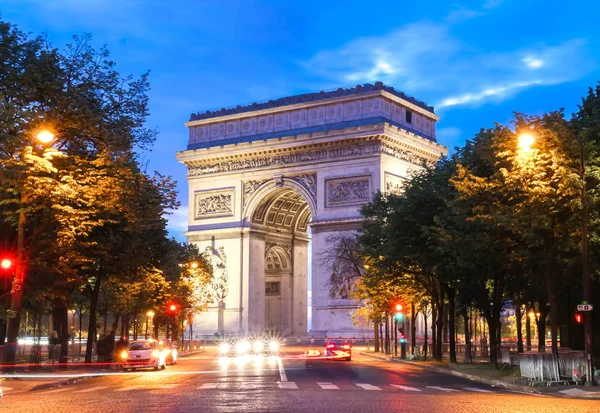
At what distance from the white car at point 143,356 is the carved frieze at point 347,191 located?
42219 millimetres

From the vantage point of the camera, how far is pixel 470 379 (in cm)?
3662

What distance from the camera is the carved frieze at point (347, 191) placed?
83.0 meters

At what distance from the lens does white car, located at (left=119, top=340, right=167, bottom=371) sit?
1642 inches

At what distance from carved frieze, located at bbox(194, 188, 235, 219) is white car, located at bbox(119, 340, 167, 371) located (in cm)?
4947

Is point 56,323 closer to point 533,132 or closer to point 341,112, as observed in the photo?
point 533,132

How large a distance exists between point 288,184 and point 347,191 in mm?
7247

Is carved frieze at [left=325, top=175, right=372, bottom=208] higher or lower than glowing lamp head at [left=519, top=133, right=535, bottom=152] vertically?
higher

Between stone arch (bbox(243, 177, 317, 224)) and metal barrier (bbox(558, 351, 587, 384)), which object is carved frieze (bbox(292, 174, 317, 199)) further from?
metal barrier (bbox(558, 351, 587, 384))

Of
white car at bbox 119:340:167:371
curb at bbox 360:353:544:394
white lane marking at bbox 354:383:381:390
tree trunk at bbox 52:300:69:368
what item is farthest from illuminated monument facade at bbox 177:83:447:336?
white lane marking at bbox 354:383:381:390

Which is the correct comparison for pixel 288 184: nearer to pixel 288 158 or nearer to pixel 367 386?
pixel 288 158

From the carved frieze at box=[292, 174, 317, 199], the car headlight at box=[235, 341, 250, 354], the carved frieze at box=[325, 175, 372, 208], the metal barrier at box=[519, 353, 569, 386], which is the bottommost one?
the metal barrier at box=[519, 353, 569, 386]

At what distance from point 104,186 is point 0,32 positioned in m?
6.73

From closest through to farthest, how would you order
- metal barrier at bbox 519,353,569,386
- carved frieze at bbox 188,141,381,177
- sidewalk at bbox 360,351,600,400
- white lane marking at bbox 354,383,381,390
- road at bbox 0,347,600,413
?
road at bbox 0,347,600,413 < sidewalk at bbox 360,351,600,400 < white lane marking at bbox 354,383,381,390 < metal barrier at bbox 519,353,569,386 < carved frieze at bbox 188,141,381,177

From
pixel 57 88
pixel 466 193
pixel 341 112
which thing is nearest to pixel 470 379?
pixel 466 193
